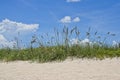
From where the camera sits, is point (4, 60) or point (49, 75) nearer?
point (49, 75)

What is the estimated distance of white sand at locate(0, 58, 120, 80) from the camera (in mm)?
6423

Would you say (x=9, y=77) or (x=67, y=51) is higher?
(x=67, y=51)

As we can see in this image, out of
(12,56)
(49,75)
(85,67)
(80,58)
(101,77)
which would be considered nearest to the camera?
(101,77)

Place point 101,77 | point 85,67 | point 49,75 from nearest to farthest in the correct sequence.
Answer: point 101,77 < point 49,75 < point 85,67

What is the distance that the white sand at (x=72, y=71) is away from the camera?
6423mm

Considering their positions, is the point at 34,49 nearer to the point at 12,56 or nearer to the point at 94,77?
the point at 12,56

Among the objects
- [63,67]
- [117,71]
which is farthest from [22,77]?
[117,71]

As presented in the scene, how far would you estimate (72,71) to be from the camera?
7008 mm

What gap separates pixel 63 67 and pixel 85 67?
533 mm

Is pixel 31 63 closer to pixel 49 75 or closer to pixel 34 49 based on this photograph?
pixel 34 49

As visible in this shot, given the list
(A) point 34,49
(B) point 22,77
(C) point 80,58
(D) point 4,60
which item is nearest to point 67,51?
(C) point 80,58

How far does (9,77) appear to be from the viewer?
6.80 m

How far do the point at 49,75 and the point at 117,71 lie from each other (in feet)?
4.86

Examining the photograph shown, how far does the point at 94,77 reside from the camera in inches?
248
